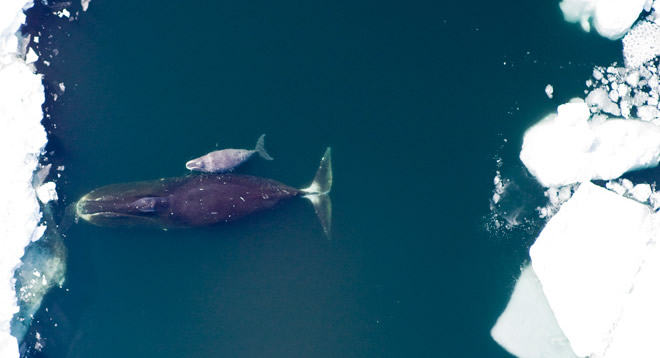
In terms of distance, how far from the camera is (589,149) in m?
4.56

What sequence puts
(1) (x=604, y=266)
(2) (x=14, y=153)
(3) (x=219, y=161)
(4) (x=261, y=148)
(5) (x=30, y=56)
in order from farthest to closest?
(4) (x=261, y=148) < (3) (x=219, y=161) < (5) (x=30, y=56) < (1) (x=604, y=266) < (2) (x=14, y=153)

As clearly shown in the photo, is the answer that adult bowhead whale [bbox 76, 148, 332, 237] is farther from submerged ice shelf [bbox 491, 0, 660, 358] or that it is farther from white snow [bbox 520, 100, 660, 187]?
submerged ice shelf [bbox 491, 0, 660, 358]

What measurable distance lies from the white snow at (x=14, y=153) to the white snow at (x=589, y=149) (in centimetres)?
480

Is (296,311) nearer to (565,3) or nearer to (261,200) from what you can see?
(261,200)

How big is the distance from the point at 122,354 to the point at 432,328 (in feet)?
10.8

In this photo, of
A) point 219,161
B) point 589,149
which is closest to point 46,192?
point 219,161

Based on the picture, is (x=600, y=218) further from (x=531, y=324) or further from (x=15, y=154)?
(x=15, y=154)

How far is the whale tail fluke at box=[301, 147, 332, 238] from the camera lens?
489 cm

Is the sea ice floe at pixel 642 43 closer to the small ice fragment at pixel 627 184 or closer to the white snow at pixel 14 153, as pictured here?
the small ice fragment at pixel 627 184

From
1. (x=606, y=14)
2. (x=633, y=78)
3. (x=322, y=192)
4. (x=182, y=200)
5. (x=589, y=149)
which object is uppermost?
(x=606, y=14)

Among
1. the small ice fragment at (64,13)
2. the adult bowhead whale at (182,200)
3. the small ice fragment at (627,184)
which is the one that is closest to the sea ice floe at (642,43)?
the small ice fragment at (627,184)

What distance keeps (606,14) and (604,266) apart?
2435mm

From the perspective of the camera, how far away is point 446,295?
4980mm

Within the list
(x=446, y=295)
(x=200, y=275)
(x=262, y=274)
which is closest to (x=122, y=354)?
(x=200, y=275)
